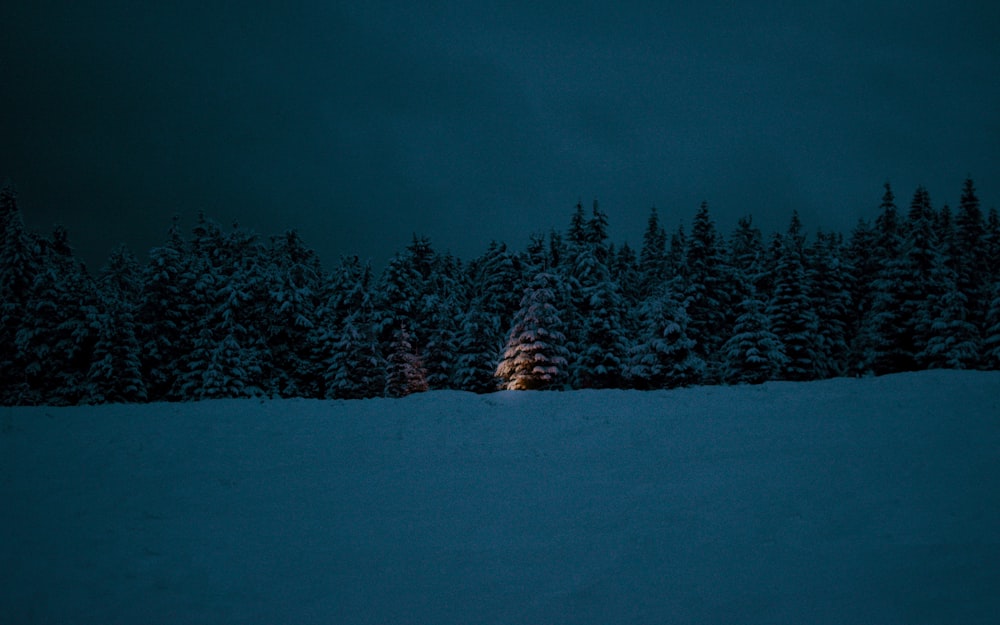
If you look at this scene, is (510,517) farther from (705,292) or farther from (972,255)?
(972,255)

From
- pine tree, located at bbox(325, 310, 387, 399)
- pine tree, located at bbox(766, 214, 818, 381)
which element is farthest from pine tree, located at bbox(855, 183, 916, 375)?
pine tree, located at bbox(325, 310, 387, 399)

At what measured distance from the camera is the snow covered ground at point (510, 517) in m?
6.38

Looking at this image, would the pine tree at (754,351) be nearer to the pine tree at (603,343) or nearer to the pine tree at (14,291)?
the pine tree at (603,343)

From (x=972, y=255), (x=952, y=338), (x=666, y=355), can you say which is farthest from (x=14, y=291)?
(x=972, y=255)

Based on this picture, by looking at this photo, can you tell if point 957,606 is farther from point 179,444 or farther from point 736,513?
point 179,444

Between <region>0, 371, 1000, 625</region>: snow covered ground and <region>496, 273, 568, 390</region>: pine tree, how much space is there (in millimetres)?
14233

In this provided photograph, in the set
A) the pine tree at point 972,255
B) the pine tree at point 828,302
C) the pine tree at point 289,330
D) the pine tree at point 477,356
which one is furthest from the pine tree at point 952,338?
the pine tree at point 289,330

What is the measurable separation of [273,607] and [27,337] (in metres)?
33.9

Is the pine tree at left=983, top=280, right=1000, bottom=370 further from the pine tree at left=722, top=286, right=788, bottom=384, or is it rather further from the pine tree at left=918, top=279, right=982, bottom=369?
the pine tree at left=722, top=286, right=788, bottom=384

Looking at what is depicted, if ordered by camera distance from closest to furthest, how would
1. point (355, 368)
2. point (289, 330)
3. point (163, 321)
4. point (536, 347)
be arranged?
point (536, 347) < point (163, 321) < point (355, 368) < point (289, 330)

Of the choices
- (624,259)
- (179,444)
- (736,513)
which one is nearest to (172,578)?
(179,444)

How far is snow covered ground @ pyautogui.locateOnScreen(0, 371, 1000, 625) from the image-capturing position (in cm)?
638

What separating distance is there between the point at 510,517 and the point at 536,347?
20.9 metres

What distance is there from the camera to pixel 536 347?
29828mm
